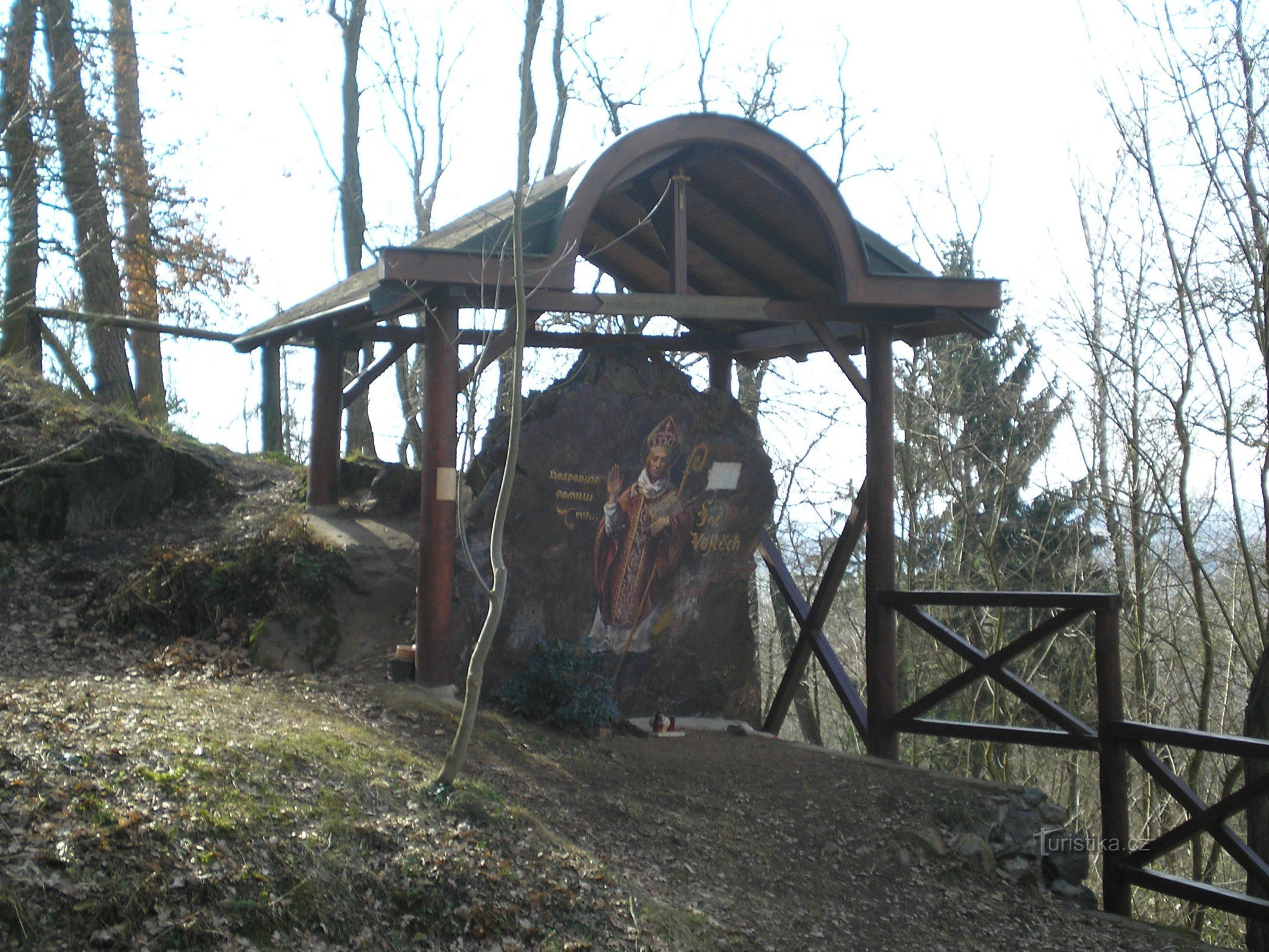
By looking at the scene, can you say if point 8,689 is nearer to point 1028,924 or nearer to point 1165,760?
point 1028,924

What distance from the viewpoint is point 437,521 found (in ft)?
24.7

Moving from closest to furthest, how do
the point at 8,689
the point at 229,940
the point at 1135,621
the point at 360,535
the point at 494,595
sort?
the point at 229,940 → the point at 494,595 → the point at 8,689 → the point at 360,535 → the point at 1135,621

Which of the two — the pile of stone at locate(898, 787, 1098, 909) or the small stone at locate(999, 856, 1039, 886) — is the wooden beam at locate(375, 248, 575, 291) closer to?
the pile of stone at locate(898, 787, 1098, 909)

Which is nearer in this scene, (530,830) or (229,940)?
(229,940)

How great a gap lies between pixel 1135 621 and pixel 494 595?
43.2ft

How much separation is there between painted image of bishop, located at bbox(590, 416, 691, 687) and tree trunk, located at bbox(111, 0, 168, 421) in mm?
6190

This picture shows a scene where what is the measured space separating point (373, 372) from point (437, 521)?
285 cm

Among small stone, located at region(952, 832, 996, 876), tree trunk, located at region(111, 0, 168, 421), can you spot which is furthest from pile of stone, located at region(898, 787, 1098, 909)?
tree trunk, located at region(111, 0, 168, 421)

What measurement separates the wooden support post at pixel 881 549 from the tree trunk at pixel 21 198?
6661 millimetres

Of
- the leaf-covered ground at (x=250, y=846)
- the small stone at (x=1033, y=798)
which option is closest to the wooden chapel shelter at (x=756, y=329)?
the small stone at (x=1033, y=798)

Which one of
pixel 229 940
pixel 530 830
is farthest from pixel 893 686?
pixel 229 940

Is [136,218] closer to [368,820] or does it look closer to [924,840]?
[368,820]

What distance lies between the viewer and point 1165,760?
15.6 m

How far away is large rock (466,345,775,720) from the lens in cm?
837
